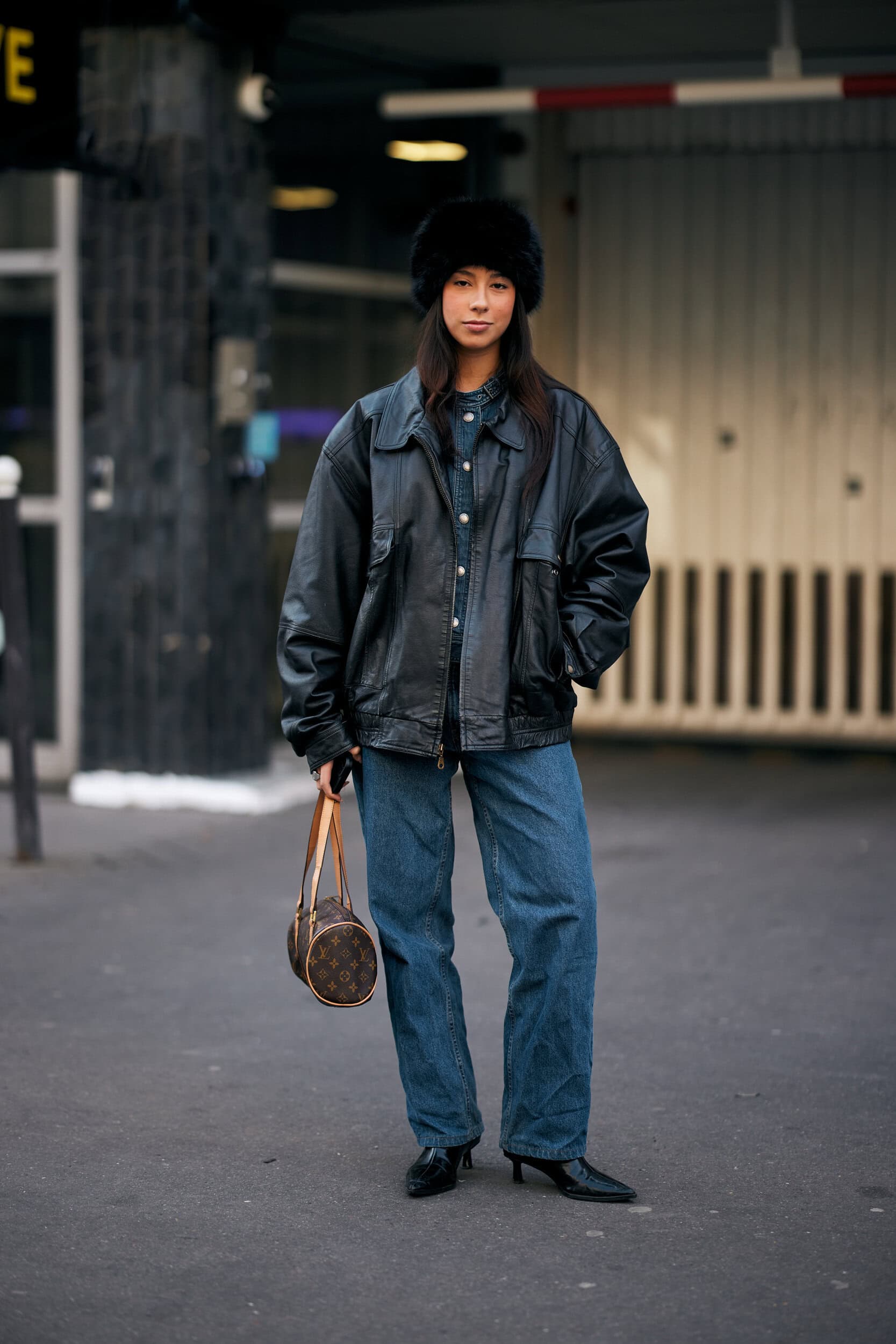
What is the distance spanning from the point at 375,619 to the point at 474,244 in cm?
79

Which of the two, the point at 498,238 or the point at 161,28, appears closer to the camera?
the point at 498,238

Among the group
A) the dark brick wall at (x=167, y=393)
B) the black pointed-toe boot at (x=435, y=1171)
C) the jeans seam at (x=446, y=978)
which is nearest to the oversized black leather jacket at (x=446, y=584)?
the jeans seam at (x=446, y=978)

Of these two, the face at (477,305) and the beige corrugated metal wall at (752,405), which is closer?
the face at (477,305)

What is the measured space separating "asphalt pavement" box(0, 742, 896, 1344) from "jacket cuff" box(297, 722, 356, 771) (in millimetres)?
910

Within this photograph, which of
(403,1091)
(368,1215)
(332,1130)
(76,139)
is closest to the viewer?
(368,1215)

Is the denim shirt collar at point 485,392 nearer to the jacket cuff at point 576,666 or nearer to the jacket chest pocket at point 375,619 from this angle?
the jacket chest pocket at point 375,619

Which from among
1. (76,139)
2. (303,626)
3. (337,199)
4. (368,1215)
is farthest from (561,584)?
(337,199)

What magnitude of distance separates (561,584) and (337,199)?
6.04 meters

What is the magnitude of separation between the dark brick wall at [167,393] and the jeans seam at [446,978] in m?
4.34

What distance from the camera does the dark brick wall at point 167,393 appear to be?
8.08 m

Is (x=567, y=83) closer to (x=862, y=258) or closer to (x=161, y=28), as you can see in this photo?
(x=862, y=258)

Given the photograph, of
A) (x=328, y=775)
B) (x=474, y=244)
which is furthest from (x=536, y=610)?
(x=474, y=244)

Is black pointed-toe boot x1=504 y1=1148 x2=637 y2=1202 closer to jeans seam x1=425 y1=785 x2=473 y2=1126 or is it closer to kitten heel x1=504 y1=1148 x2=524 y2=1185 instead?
kitten heel x1=504 y1=1148 x2=524 y2=1185

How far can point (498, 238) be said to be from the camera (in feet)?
12.7
